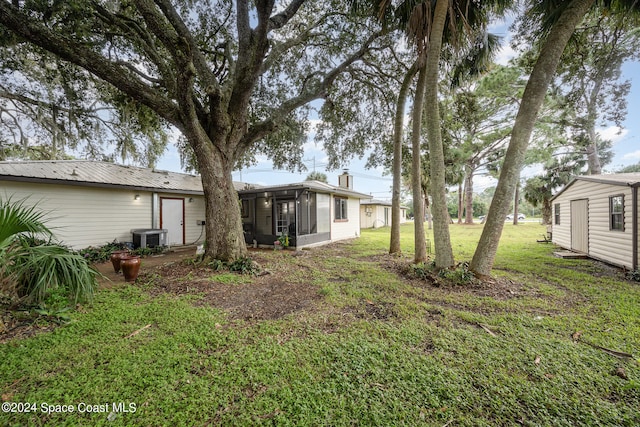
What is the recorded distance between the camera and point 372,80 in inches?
326

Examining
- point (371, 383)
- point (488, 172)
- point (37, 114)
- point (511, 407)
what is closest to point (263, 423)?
point (371, 383)

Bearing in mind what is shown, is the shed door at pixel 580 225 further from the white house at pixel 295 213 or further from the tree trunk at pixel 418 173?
the white house at pixel 295 213

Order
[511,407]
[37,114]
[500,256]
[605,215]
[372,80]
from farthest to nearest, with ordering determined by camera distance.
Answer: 1. [37,114]
2. [372,80]
3. [500,256]
4. [605,215]
5. [511,407]

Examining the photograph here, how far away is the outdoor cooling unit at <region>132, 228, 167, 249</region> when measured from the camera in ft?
26.2

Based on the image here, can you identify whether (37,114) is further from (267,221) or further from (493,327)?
(493,327)

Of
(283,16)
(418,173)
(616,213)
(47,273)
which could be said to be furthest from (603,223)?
(47,273)

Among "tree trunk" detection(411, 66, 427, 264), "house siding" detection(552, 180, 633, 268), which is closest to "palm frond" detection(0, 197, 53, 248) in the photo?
"tree trunk" detection(411, 66, 427, 264)

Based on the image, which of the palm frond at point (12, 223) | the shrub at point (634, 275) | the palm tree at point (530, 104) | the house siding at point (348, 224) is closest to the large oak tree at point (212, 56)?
A: the palm frond at point (12, 223)

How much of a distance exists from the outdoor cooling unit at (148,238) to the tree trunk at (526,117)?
33.2 feet

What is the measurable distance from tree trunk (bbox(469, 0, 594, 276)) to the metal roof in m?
10.2

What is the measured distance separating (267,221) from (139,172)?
18.6 ft

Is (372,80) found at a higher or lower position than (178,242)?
higher

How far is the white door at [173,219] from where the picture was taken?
30.0 feet

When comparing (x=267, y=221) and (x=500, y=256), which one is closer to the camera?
(x=500, y=256)
